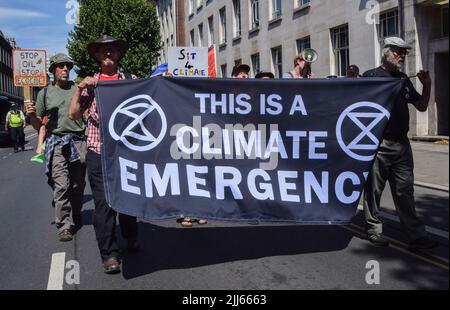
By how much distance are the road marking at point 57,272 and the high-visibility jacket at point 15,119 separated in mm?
15717

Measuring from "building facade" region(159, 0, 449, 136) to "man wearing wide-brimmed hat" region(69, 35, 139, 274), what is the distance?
4.08 metres

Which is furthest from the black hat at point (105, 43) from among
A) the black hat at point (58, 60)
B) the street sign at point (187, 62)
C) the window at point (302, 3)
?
the window at point (302, 3)

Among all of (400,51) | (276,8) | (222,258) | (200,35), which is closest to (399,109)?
(400,51)

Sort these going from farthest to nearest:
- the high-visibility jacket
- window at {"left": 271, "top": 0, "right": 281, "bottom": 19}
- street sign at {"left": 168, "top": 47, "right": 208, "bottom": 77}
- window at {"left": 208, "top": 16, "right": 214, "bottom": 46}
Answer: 1. window at {"left": 208, "top": 16, "right": 214, "bottom": 46}
2. window at {"left": 271, "top": 0, "right": 281, "bottom": 19}
3. the high-visibility jacket
4. street sign at {"left": 168, "top": 47, "right": 208, "bottom": 77}

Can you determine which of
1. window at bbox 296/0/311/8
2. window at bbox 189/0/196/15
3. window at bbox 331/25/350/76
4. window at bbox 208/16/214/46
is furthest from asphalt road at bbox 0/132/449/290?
window at bbox 189/0/196/15

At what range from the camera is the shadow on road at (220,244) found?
4680 mm

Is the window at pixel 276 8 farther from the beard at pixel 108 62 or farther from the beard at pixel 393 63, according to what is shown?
the beard at pixel 108 62

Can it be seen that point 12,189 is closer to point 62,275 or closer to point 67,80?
point 67,80

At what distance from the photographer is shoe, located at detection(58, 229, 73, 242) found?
5.71m

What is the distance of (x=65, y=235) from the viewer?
575 centimetres

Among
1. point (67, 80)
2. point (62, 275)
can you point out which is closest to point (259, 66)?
point (67, 80)

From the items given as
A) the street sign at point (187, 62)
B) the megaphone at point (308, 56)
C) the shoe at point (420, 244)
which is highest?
the street sign at point (187, 62)

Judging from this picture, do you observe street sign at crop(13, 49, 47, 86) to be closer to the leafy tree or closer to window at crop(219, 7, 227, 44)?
window at crop(219, 7, 227, 44)

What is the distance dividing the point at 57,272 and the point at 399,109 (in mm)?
3451
